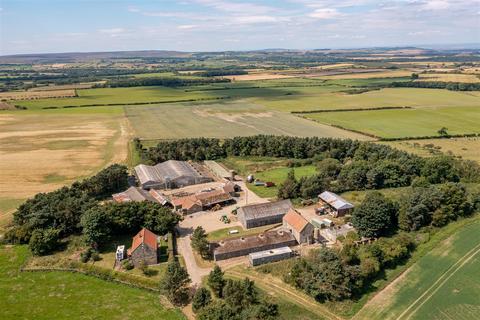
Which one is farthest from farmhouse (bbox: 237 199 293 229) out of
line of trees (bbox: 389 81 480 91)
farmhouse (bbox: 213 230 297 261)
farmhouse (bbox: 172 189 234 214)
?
line of trees (bbox: 389 81 480 91)

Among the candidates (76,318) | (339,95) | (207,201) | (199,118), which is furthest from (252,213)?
(339,95)

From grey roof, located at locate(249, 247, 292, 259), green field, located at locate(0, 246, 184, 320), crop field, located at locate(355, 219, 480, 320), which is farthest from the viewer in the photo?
grey roof, located at locate(249, 247, 292, 259)

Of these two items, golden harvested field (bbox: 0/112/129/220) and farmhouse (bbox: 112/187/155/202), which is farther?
golden harvested field (bbox: 0/112/129/220)

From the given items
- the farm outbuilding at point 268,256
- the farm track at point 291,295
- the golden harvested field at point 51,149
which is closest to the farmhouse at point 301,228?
the farm outbuilding at point 268,256

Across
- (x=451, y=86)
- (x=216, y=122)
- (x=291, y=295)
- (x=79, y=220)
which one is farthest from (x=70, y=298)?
(x=451, y=86)

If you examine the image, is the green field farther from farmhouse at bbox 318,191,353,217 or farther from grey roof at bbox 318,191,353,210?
grey roof at bbox 318,191,353,210

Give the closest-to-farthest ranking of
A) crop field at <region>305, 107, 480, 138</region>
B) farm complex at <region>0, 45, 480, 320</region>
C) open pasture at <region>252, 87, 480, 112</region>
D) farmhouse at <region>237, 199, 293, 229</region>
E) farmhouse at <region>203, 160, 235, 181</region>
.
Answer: farm complex at <region>0, 45, 480, 320</region> < farmhouse at <region>237, 199, 293, 229</region> < farmhouse at <region>203, 160, 235, 181</region> < crop field at <region>305, 107, 480, 138</region> < open pasture at <region>252, 87, 480, 112</region>
